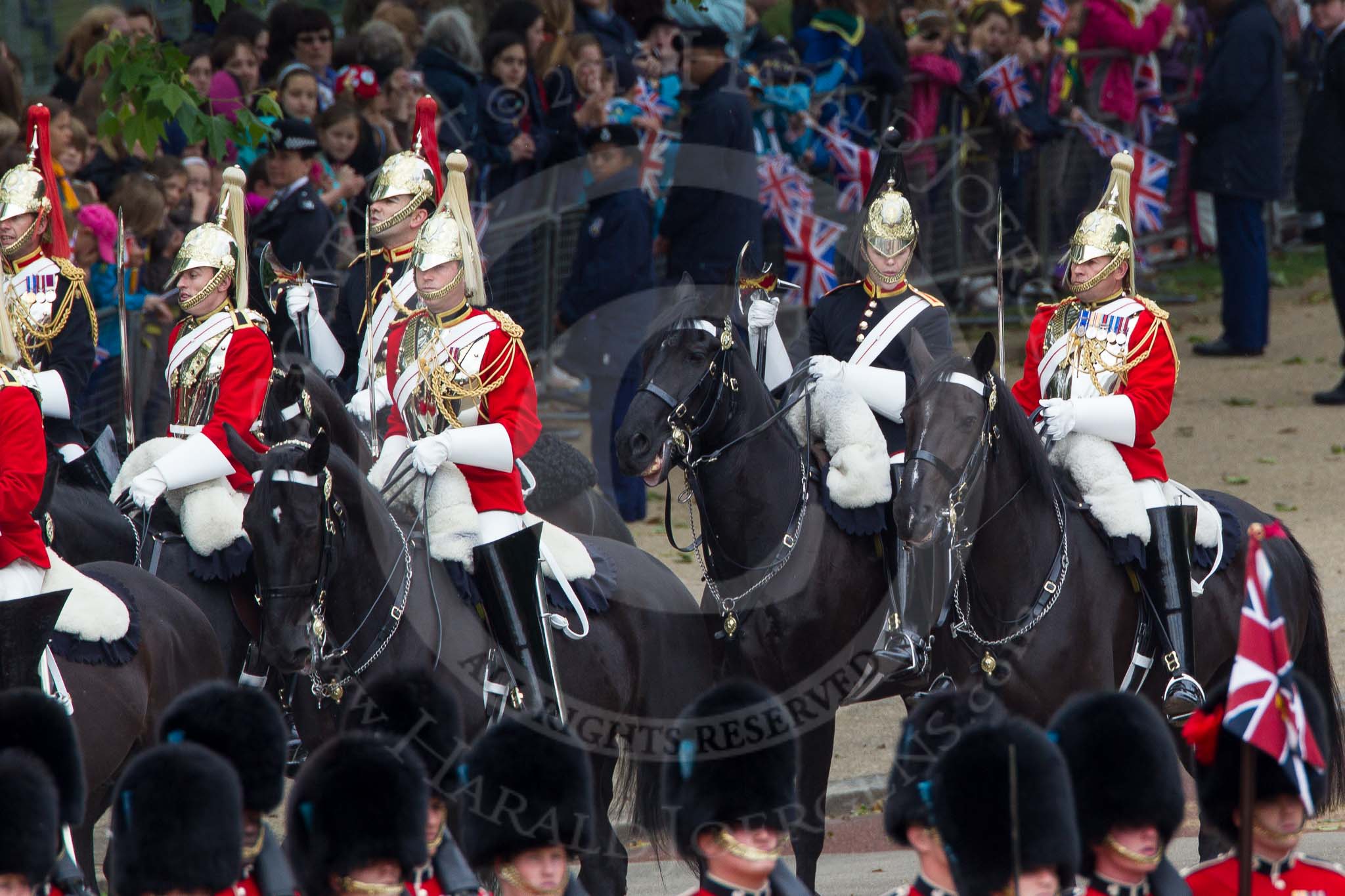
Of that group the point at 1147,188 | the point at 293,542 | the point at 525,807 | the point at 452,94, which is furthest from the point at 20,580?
the point at 1147,188

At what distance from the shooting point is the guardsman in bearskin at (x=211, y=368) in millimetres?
7812

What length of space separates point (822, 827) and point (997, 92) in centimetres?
934

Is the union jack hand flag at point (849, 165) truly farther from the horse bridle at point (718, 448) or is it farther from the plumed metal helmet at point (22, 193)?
the plumed metal helmet at point (22, 193)

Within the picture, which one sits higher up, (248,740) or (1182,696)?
(248,740)

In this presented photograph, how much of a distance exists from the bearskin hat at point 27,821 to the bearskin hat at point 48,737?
0.29 metres

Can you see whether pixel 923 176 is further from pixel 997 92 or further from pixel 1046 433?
pixel 1046 433

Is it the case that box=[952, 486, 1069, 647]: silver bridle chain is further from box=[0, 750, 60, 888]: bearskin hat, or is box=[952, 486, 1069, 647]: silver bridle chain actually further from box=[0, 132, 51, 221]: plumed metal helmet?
box=[0, 132, 51, 221]: plumed metal helmet

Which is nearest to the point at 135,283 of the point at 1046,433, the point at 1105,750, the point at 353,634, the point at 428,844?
the point at 353,634

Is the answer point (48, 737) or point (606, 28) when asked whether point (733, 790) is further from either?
point (606, 28)

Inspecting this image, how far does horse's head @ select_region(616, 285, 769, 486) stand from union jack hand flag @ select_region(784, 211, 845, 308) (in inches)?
250

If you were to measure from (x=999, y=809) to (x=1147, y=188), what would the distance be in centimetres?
1212

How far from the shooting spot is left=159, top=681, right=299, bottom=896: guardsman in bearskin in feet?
18.1

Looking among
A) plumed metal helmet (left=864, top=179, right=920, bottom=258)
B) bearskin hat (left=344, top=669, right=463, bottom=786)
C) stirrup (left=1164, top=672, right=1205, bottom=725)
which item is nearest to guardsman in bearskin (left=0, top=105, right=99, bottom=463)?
bearskin hat (left=344, top=669, right=463, bottom=786)

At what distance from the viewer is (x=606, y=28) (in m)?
13.9
